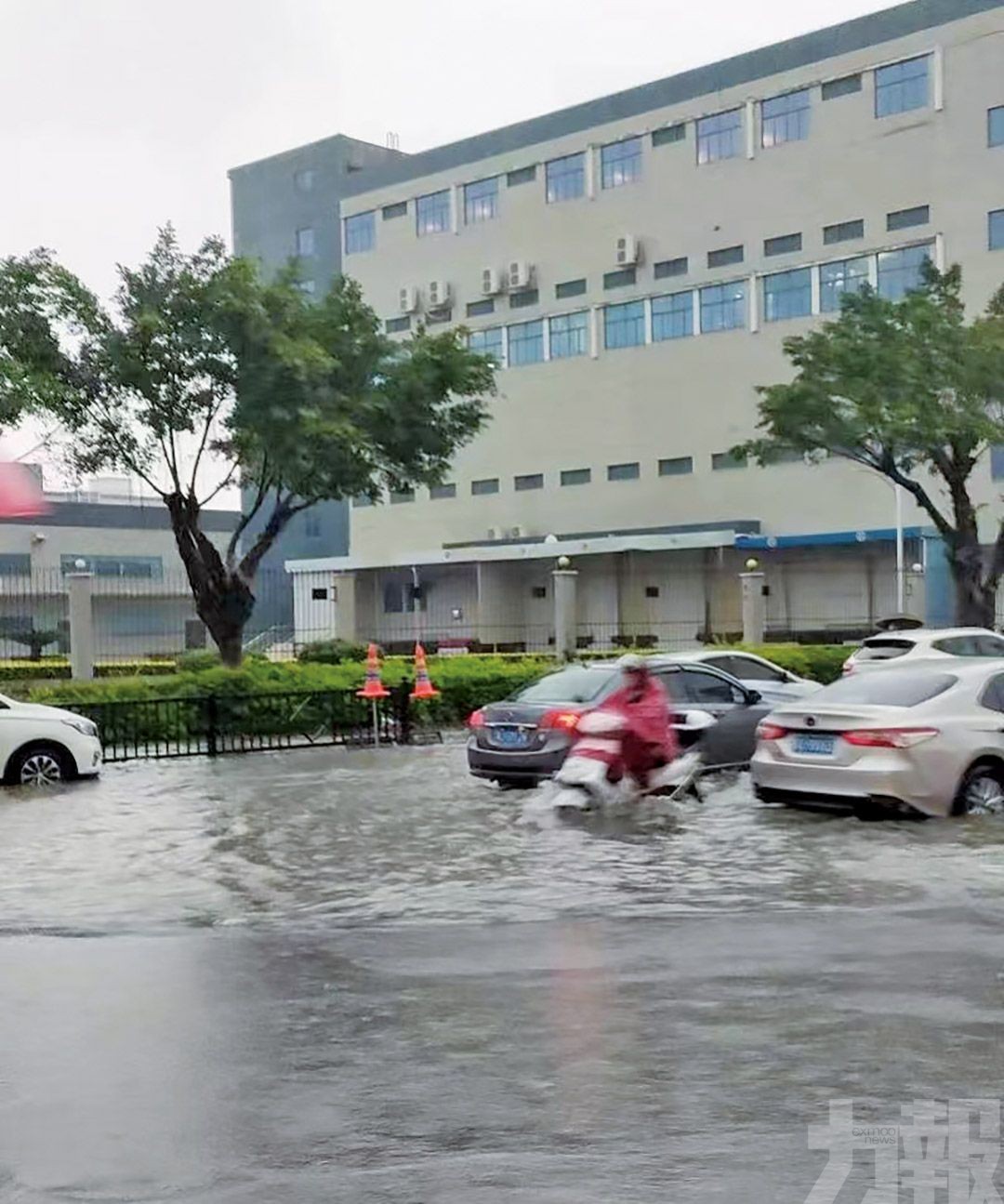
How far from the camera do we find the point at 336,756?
68.6 feet

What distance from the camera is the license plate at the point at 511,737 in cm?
1523

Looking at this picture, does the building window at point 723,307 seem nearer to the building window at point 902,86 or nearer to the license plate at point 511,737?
the building window at point 902,86

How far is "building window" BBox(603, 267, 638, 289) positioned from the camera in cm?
5468

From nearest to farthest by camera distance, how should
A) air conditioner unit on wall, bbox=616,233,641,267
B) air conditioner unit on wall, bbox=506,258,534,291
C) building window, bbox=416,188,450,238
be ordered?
air conditioner unit on wall, bbox=616,233,641,267
air conditioner unit on wall, bbox=506,258,534,291
building window, bbox=416,188,450,238

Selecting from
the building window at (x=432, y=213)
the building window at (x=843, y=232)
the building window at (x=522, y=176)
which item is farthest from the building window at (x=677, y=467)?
the building window at (x=432, y=213)

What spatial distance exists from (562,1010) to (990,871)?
479cm

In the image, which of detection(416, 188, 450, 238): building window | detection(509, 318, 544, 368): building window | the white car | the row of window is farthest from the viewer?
detection(416, 188, 450, 238): building window

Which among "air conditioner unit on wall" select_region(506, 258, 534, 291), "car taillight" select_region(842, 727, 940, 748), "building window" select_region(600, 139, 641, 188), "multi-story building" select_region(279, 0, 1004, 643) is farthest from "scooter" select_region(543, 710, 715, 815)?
"air conditioner unit on wall" select_region(506, 258, 534, 291)

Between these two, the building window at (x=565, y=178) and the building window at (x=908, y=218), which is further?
the building window at (x=565, y=178)

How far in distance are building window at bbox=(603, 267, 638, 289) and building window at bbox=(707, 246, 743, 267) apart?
3247mm

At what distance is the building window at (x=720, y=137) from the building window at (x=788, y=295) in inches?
190

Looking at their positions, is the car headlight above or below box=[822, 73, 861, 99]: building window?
below

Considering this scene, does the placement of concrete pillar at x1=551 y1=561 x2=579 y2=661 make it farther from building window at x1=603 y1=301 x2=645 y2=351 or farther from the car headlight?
building window at x1=603 y1=301 x2=645 y2=351

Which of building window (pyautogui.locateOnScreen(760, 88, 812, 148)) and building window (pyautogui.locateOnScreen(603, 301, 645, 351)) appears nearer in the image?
building window (pyautogui.locateOnScreen(760, 88, 812, 148))
